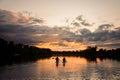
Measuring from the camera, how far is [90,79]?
1622 inches

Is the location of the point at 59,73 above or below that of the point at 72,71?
above

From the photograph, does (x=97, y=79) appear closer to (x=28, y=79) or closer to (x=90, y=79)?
(x=90, y=79)

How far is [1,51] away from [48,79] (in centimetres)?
13318

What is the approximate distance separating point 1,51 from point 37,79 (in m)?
133

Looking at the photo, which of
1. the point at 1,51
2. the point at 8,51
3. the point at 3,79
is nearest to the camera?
the point at 3,79

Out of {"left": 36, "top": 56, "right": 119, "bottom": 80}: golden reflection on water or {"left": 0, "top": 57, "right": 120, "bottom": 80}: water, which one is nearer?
{"left": 0, "top": 57, "right": 120, "bottom": 80}: water

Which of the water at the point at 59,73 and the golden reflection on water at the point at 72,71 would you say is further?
the golden reflection on water at the point at 72,71

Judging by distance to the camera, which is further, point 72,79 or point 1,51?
point 1,51

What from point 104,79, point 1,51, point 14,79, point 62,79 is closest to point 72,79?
point 62,79

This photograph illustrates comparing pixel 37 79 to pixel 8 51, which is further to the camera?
pixel 8 51

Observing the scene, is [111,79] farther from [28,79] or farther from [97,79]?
[28,79]

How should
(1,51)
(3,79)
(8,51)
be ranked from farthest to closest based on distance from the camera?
(8,51)
(1,51)
(3,79)

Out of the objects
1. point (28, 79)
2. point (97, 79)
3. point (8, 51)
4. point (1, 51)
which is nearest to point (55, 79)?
point (28, 79)

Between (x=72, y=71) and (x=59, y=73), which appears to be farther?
(x=72, y=71)
